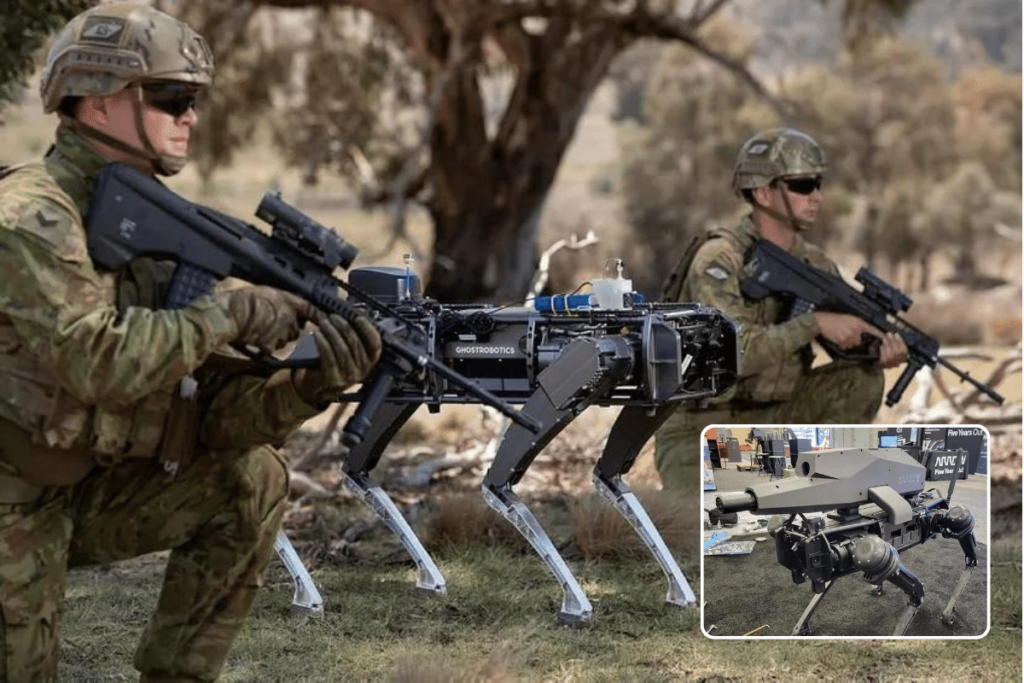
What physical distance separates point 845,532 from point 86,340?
2.62m

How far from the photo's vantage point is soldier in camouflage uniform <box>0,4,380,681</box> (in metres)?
4.27

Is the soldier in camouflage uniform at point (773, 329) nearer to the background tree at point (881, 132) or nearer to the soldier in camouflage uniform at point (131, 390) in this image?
the soldier in camouflage uniform at point (131, 390)

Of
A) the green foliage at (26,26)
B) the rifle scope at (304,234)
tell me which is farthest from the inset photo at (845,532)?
the green foliage at (26,26)

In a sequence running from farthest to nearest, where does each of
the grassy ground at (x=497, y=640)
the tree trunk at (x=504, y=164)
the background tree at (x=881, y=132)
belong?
1. the background tree at (x=881, y=132)
2. the tree trunk at (x=504, y=164)
3. the grassy ground at (x=497, y=640)

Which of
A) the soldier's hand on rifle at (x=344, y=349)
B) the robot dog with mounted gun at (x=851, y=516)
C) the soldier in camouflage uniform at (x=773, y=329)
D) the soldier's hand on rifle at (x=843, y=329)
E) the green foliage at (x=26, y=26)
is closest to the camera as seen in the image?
the soldier's hand on rifle at (x=344, y=349)

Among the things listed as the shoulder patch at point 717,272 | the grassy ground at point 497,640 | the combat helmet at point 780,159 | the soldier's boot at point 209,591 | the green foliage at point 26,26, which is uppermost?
the green foliage at point 26,26

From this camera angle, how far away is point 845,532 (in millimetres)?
5555

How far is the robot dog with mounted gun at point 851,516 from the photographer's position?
5543mm

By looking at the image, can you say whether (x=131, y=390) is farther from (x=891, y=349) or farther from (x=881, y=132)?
(x=881, y=132)

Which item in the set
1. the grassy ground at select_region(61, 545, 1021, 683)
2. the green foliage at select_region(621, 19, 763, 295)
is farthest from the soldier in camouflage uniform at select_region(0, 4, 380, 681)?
the green foliage at select_region(621, 19, 763, 295)

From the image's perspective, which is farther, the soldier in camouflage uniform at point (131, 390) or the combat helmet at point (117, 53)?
the combat helmet at point (117, 53)

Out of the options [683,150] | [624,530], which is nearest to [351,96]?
[683,150]

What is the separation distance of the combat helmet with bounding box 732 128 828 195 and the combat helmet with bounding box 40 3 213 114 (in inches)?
163

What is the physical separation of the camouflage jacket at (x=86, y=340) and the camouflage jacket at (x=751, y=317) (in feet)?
12.0
